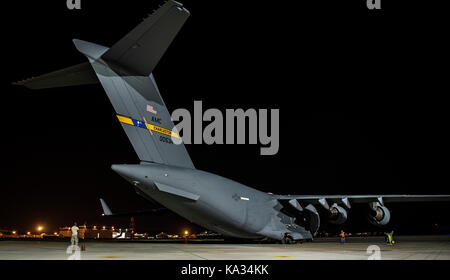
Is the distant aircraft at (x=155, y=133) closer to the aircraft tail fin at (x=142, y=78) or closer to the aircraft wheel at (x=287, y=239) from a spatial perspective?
the aircraft tail fin at (x=142, y=78)

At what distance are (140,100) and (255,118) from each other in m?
5.68

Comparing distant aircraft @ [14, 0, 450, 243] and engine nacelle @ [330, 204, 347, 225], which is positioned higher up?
distant aircraft @ [14, 0, 450, 243]

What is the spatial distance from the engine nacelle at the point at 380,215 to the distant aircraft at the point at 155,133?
5.09 meters

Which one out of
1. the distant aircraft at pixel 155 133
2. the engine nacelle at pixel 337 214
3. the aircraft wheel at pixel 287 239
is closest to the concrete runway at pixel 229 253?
the distant aircraft at pixel 155 133

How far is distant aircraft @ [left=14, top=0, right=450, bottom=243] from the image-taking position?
9.05 meters

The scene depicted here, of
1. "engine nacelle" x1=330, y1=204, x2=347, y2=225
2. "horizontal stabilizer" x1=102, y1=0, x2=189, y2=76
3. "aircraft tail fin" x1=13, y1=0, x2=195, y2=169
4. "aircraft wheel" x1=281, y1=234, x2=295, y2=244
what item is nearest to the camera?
"horizontal stabilizer" x1=102, y1=0, x2=189, y2=76

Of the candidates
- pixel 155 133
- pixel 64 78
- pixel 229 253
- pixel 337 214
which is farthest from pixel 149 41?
pixel 337 214

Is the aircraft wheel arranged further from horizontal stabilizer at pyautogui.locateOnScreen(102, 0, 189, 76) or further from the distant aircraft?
horizontal stabilizer at pyautogui.locateOnScreen(102, 0, 189, 76)

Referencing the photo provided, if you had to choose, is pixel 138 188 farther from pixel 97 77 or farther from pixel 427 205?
pixel 427 205

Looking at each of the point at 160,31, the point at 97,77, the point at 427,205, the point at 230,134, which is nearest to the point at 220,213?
the point at 230,134

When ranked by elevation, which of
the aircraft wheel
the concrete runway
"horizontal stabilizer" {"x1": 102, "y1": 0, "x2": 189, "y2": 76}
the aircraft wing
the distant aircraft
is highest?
"horizontal stabilizer" {"x1": 102, "y1": 0, "x2": 189, "y2": 76}

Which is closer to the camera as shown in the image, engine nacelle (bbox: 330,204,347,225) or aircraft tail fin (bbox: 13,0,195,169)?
aircraft tail fin (bbox: 13,0,195,169)

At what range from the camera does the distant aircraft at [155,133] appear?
9.05 meters

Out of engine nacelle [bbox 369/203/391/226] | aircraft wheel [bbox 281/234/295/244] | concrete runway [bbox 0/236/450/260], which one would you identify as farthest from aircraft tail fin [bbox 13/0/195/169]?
engine nacelle [bbox 369/203/391/226]
